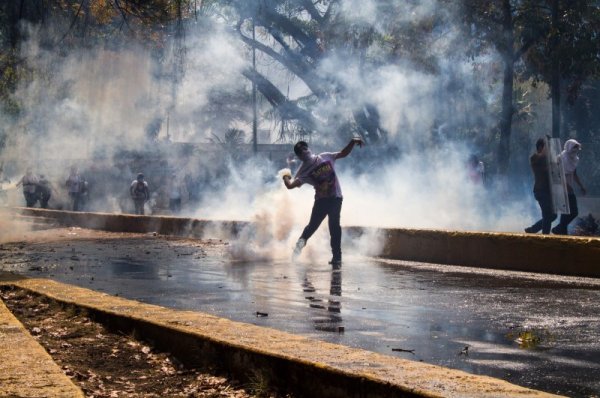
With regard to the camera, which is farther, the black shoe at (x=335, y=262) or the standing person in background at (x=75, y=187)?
the standing person in background at (x=75, y=187)

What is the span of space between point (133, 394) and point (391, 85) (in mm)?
32706

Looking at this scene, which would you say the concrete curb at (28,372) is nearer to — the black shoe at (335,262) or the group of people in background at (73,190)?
the black shoe at (335,262)

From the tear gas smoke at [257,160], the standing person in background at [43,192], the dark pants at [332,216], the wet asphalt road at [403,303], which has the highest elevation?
Result: the tear gas smoke at [257,160]

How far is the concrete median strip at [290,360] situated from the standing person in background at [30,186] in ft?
98.3

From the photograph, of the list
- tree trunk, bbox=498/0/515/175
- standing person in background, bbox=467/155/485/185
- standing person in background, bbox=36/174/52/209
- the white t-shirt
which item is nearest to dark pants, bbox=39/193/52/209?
standing person in background, bbox=36/174/52/209

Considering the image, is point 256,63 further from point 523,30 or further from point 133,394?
point 133,394

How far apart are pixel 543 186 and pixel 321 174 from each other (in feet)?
13.7

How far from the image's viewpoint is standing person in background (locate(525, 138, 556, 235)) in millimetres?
16078

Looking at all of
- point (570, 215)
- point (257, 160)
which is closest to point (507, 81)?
point (570, 215)

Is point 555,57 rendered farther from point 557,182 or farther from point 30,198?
point 30,198

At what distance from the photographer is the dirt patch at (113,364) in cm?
529

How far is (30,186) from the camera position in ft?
121

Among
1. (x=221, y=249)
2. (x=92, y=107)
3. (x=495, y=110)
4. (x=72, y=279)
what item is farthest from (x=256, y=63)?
(x=72, y=279)

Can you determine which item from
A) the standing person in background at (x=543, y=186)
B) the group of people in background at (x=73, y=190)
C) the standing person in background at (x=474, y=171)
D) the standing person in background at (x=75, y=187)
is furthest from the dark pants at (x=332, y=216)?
the standing person in background at (x=75, y=187)
